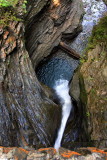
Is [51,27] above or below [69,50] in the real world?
above

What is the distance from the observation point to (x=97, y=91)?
18.5 feet

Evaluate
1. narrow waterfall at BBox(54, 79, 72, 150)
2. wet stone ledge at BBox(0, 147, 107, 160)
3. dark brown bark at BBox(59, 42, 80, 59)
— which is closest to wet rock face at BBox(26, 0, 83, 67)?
dark brown bark at BBox(59, 42, 80, 59)

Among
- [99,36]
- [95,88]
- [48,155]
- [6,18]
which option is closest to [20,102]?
[95,88]

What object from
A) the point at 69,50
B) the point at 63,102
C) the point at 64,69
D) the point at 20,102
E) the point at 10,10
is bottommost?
the point at 63,102

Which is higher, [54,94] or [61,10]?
[61,10]

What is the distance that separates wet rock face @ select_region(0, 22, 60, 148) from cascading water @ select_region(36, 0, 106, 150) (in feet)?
4.34

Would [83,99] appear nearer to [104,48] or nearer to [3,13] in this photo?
[104,48]

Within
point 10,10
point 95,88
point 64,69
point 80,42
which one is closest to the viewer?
point 95,88

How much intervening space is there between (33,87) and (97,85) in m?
2.77

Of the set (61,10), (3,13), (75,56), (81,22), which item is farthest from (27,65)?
(81,22)

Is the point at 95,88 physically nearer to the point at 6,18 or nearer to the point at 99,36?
the point at 99,36

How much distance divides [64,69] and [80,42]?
2.80 metres

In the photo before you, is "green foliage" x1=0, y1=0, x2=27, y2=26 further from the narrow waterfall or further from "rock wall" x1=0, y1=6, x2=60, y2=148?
the narrow waterfall

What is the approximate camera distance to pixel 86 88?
19.5 feet
